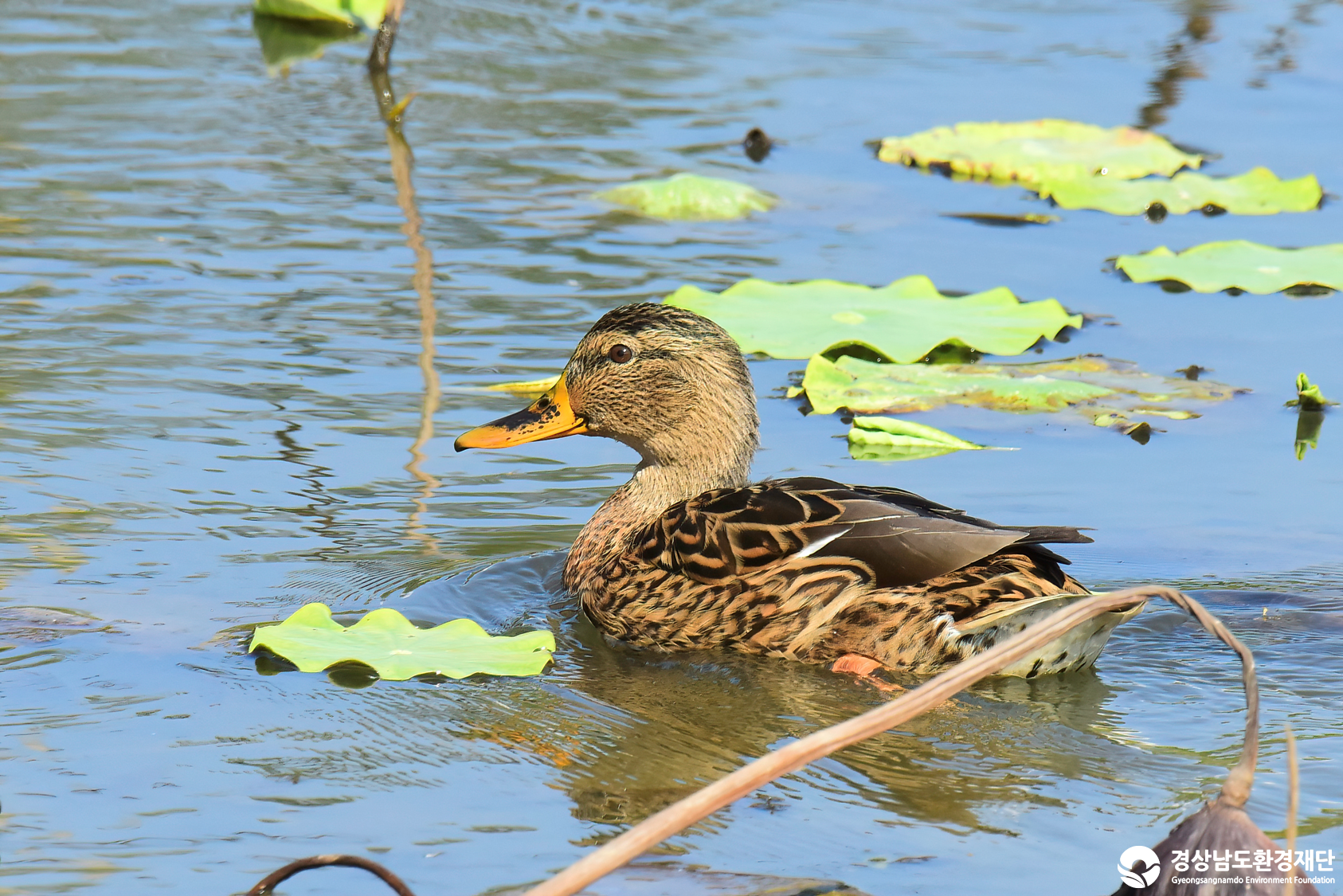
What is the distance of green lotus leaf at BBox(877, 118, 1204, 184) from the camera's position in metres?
9.73

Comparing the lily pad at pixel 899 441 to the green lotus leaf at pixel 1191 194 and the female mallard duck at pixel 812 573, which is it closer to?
the female mallard duck at pixel 812 573

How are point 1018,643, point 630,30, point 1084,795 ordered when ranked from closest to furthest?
1. point 1018,643
2. point 1084,795
3. point 630,30

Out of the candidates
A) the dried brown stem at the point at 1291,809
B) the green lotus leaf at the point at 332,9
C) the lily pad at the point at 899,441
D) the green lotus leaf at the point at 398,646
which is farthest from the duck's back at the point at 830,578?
the green lotus leaf at the point at 332,9

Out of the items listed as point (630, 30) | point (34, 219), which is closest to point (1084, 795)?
point (34, 219)

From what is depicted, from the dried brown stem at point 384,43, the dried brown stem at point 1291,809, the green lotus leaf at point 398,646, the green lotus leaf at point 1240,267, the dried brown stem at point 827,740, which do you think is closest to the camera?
the dried brown stem at point 1291,809

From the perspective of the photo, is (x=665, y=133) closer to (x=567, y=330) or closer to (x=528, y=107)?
(x=528, y=107)

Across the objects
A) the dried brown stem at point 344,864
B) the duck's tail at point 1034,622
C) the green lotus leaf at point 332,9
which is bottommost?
the duck's tail at point 1034,622

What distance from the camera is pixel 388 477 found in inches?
244

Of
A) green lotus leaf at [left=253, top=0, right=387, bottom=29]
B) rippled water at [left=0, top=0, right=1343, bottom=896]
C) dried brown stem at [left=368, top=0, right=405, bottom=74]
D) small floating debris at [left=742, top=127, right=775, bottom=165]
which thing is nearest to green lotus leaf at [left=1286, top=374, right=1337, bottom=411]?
rippled water at [left=0, top=0, right=1343, bottom=896]

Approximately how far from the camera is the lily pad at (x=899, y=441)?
655cm

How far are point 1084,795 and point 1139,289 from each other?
4.64m

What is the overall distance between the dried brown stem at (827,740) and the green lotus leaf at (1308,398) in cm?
449

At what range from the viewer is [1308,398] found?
6.80 metres
